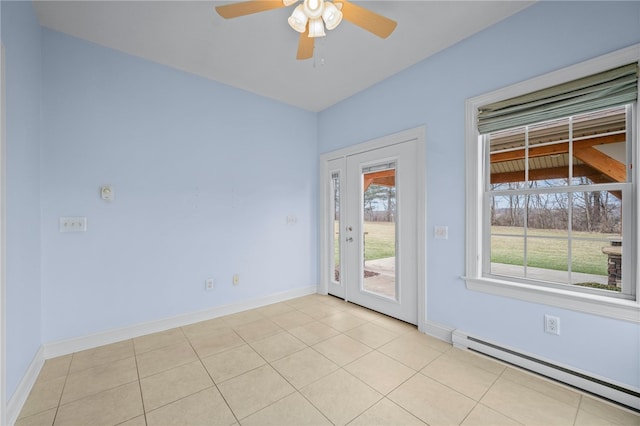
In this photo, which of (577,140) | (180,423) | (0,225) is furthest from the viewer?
(577,140)

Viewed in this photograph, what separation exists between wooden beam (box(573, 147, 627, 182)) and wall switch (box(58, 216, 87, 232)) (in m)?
4.14

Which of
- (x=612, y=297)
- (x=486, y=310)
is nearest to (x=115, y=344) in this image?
(x=486, y=310)

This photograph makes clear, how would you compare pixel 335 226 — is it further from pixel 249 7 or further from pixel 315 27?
pixel 249 7

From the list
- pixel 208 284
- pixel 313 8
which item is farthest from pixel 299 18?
pixel 208 284

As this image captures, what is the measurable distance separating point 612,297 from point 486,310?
79 cm

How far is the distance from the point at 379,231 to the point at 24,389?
3297 mm

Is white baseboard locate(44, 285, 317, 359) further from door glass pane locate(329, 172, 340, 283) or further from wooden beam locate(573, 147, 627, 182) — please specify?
wooden beam locate(573, 147, 627, 182)

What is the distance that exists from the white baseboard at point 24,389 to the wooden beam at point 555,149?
3.88 metres

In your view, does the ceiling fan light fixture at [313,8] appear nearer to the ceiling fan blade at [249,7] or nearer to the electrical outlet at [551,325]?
the ceiling fan blade at [249,7]

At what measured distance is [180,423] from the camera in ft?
5.12

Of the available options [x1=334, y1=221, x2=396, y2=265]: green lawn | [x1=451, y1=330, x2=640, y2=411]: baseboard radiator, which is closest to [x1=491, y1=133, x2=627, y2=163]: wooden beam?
[x1=334, y1=221, x2=396, y2=265]: green lawn

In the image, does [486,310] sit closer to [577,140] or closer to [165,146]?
[577,140]

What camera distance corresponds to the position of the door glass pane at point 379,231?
3.13 m

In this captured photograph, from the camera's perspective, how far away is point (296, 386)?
74.5 inches
